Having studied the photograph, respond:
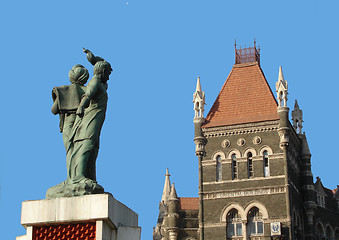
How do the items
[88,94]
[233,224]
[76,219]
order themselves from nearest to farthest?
[76,219]
[88,94]
[233,224]

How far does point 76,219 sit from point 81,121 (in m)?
1.57

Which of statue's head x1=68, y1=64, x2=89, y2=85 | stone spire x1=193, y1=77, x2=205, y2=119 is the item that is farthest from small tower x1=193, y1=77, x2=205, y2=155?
statue's head x1=68, y1=64, x2=89, y2=85

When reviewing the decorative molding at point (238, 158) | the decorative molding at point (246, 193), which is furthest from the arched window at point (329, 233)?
the decorative molding at point (238, 158)

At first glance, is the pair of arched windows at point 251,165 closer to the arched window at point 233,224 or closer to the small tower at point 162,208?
the arched window at point 233,224

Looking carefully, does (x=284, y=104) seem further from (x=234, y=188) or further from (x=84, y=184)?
(x=84, y=184)

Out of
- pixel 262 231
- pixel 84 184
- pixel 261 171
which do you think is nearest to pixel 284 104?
pixel 261 171

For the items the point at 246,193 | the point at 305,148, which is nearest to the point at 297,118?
the point at 305,148

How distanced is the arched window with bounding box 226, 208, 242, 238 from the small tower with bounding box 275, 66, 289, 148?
230 inches

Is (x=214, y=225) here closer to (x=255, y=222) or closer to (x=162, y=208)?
(x=255, y=222)

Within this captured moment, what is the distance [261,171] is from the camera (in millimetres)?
48031

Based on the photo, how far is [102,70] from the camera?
10.5 m

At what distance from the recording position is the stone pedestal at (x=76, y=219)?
9.40m

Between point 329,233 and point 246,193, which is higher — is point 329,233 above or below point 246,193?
below

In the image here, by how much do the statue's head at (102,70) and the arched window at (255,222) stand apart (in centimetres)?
3783
